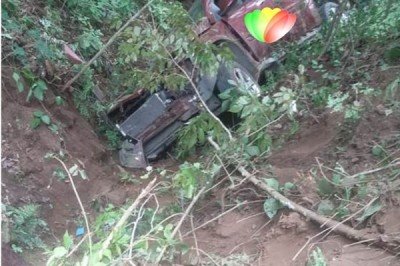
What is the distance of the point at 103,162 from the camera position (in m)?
5.72

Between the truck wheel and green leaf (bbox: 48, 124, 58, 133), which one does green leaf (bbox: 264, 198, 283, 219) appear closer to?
the truck wheel

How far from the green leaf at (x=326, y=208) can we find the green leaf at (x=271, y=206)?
307mm

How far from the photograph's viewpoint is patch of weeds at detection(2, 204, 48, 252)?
383 centimetres

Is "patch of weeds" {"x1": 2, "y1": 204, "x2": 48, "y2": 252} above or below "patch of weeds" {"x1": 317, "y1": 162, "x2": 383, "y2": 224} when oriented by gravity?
above

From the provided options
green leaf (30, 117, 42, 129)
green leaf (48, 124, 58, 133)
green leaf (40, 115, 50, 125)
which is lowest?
green leaf (48, 124, 58, 133)

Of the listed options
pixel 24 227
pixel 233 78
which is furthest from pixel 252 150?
pixel 24 227

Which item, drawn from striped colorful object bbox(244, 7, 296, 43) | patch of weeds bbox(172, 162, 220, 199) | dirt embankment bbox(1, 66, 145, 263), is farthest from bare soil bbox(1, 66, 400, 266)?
striped colorful object bbox(244, 7, 296, 43)

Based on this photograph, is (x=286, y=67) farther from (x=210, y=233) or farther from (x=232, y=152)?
(x=210, y=233)

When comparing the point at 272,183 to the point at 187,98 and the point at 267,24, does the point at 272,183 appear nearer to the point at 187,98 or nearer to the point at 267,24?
the point at 187,98

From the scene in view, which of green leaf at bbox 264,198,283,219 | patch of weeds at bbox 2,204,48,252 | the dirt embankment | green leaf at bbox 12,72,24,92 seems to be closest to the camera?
patch of weeds at bbox 2,204,48,252

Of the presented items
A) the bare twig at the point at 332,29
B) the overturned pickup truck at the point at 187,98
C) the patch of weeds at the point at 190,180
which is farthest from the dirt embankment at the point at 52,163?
the bare twig at the point at 332,29

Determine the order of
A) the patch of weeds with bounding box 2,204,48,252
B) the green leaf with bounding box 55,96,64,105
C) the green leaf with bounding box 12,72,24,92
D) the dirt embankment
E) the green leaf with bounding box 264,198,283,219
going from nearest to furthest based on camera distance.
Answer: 1. the patch of weeds with bounding box 2,204,48,252
2. the green leaf with bounding box 264,198,283,219
3. the dirt embankment
4. the green leaf with bounding box 12,72,24,92
5. the green leaf with bounding box 55,96,64,105

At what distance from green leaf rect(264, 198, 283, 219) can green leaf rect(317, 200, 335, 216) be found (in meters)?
0.31

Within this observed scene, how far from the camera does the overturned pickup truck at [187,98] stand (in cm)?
577
